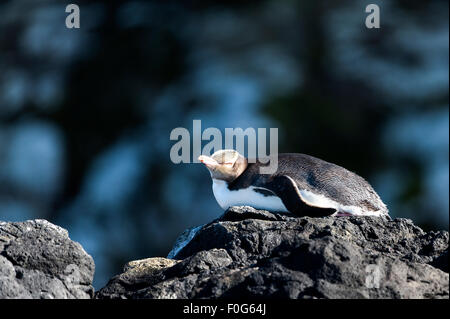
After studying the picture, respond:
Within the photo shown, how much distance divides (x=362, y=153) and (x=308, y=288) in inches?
249

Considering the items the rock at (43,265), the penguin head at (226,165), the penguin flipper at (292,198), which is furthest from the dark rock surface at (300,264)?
the penguin head at (226,165)

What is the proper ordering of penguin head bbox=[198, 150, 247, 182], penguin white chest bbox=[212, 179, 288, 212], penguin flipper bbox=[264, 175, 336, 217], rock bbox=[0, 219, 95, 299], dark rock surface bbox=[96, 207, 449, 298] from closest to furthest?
dark rock surface bbox=[96, 207, 449, 298] → rock bbox=[0, 219, 95, 299] → penguin flipper bbox=[264, 175, 336, 217] → penguin white chest bbox=[212, 179, 288, 212] → penguin head bbox=[198, 150, 247, 182]

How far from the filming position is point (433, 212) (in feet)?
28.4

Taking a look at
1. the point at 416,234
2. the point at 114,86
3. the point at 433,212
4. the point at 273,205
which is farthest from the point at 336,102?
the point at 416,234

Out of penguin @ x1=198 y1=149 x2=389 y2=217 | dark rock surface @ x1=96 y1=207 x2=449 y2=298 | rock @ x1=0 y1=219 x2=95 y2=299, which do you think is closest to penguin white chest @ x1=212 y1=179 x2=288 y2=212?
penguin @ x1=198 y1=149 x2=389 y2=217

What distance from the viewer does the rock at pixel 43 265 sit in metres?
2.78

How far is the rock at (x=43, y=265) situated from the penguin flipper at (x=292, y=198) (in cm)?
115

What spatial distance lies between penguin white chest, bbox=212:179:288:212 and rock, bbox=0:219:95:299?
118 centimetres

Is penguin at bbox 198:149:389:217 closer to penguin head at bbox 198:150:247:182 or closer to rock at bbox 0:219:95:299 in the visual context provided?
penguin head at bbox 198:150:247:182

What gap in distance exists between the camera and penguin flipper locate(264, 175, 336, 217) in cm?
393

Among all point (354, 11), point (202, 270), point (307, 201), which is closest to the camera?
point (202, 270)

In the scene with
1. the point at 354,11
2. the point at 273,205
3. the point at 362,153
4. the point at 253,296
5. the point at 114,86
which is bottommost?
the point at 253,296

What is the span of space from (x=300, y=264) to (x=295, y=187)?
1.31 meters

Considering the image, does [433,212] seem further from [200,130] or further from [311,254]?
[311,254]
